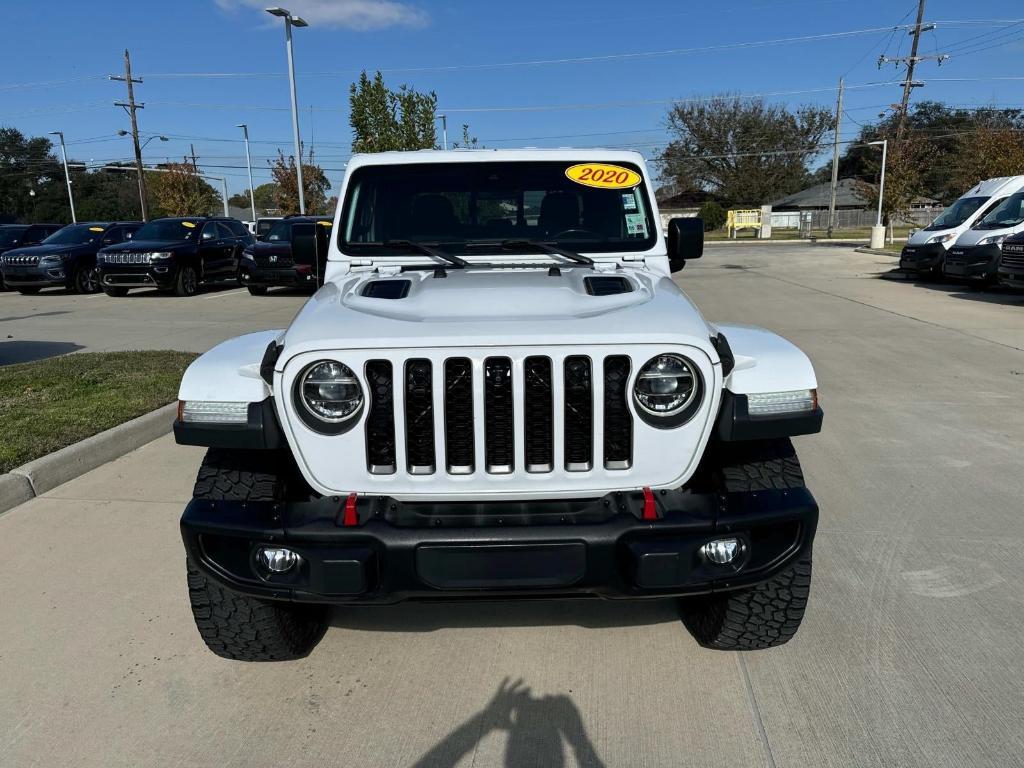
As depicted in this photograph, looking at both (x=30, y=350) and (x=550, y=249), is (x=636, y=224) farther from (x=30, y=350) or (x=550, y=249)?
(x=30, y=350)

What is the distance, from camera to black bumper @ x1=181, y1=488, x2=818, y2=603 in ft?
7.50

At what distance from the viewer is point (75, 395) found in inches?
253

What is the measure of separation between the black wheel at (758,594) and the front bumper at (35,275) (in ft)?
58.5

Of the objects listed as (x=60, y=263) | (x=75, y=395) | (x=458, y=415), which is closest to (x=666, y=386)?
(x=458, y=415)

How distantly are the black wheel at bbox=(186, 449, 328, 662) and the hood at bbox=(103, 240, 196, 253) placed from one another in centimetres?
1501

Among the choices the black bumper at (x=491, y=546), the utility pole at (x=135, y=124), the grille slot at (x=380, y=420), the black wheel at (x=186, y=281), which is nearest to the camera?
the black bumper at (x=491, y=546)

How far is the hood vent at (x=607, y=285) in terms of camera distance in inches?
115

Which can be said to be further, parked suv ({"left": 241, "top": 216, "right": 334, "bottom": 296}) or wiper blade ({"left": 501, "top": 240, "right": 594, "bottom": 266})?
parked suv ({"left": 241, "top": 216, "right": 334, "bottom": 296})

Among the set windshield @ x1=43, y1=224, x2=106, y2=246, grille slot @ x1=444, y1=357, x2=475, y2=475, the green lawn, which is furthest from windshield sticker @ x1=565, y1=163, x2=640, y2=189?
windshield @ x1=43, y1=224, x2=106, y2=246

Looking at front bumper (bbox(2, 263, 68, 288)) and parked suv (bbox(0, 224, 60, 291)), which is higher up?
parked suv (bbox(0, 224, 60, 291))

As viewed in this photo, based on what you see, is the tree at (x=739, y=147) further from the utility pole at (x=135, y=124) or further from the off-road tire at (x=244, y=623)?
the off-road tire at (x=244, y=623)

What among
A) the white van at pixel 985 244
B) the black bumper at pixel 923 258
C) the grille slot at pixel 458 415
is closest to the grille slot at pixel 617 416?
the grille slot at pixel 458 415

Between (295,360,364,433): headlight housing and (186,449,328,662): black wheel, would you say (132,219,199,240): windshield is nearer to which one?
(186,449,328,662): black wheel

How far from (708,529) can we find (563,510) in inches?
17.1
